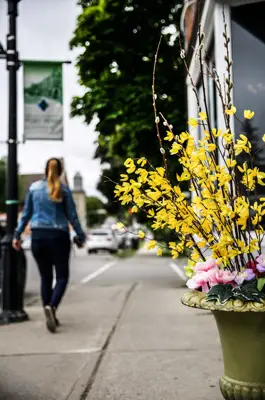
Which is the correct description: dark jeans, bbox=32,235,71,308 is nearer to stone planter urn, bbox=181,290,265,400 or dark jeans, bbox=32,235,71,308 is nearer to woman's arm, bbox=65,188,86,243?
woman's arm, bbox=65,188,86,243

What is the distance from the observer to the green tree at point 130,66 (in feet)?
34.4

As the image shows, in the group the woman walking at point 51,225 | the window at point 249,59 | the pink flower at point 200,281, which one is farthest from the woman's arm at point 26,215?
the pink flower at point 200,281

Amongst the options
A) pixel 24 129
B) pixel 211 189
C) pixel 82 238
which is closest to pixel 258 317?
pixel 211 189

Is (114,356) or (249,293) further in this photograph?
(114,356)

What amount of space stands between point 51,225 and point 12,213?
3.21 feet

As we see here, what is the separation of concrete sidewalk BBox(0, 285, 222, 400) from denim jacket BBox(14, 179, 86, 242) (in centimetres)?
109

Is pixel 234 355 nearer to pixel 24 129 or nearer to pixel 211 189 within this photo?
pixel 211 189

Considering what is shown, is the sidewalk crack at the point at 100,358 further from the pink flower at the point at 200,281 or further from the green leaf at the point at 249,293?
the green leaf at the point at 249,293

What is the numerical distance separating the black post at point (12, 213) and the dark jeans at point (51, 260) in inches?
29.4

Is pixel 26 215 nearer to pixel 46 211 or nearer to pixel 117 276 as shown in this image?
pixel 46 211

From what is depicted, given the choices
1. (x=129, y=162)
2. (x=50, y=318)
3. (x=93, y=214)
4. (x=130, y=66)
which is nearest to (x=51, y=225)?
(x=50, y=318)

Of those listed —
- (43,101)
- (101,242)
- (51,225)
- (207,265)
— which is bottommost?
(101,242)

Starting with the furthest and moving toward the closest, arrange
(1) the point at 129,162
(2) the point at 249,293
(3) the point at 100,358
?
(3) the point at 100,358 < (1) the point at 129,162 < (2) the point at 249,293

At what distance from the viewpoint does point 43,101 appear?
7.26 metres
